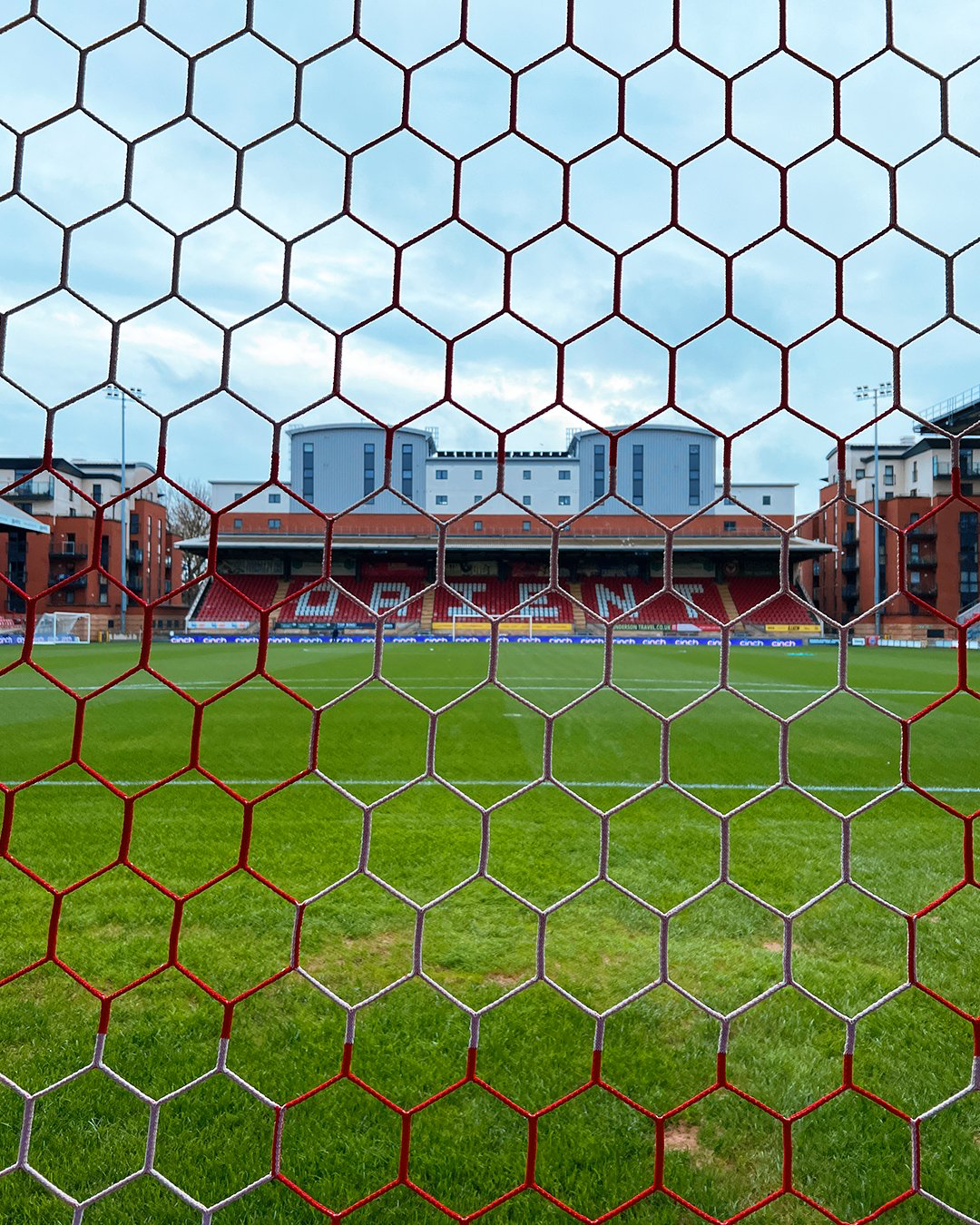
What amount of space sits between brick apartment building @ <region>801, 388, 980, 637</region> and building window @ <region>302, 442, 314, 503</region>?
972mm

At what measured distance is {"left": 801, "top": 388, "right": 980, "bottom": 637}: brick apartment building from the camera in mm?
1493

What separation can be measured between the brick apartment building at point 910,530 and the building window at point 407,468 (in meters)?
0.75

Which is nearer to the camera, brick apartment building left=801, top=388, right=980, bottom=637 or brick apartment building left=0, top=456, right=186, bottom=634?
brick apartment building left=801, top=388, right=980, bottom=637

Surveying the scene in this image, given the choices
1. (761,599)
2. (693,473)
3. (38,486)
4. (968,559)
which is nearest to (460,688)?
(38,486)

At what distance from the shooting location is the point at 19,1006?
1.51 m

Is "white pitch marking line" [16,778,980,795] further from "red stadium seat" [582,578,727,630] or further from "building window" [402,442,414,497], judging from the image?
"red stadium seat" [582,578,727,630]

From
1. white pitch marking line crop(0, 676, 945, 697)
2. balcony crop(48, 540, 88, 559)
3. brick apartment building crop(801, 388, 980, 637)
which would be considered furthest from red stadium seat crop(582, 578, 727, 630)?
balcony crop(48, 540, 88, 559)

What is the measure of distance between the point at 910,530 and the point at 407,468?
0.92 meters

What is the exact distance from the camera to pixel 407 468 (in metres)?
1.61

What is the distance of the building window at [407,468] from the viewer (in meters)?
1.53

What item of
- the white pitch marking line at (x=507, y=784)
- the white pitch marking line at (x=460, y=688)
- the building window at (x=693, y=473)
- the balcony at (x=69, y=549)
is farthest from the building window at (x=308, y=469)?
the balcony at (x=69, y=549)

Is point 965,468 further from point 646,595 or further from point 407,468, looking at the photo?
point 646,595

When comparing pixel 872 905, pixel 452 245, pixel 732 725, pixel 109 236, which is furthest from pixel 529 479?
pixel 732 725

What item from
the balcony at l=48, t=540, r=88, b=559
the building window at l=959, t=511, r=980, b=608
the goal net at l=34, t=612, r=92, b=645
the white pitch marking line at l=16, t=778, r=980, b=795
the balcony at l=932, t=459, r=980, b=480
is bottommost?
the goal net at l=34, t=612, r=92, b=645
